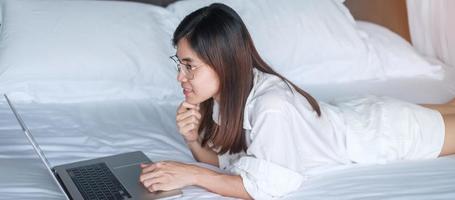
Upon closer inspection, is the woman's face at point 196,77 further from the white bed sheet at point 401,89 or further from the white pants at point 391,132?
the white bed sheet at point 401,89

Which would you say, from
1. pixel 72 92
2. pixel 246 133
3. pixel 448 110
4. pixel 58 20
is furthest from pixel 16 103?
pixel 448 110

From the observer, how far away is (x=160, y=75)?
2.10 m

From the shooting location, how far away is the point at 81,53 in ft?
6.59

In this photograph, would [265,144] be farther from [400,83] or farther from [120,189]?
[400,83]

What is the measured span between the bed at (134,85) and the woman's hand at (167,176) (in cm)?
6

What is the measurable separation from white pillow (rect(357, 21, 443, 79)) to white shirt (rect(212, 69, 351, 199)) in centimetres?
102

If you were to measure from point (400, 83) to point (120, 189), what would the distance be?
1.31 metres

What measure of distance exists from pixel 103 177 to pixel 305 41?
1.15 metres

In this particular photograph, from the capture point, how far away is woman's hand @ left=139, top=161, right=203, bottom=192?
4.02 feet

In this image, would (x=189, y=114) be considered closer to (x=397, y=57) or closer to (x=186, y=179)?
(x=186, y=179)

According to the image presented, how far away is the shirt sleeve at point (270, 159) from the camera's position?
3.95ft

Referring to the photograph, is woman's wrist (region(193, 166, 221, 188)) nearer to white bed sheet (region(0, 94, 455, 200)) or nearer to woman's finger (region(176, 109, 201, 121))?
white bed sheet (region(0, 94, 455, 200))

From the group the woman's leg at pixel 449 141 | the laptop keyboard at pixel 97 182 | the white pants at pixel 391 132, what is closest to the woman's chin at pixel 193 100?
the laptop keyboard at pixel 97 182

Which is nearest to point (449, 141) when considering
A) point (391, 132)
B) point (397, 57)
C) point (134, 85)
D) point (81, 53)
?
point (391, 132)
